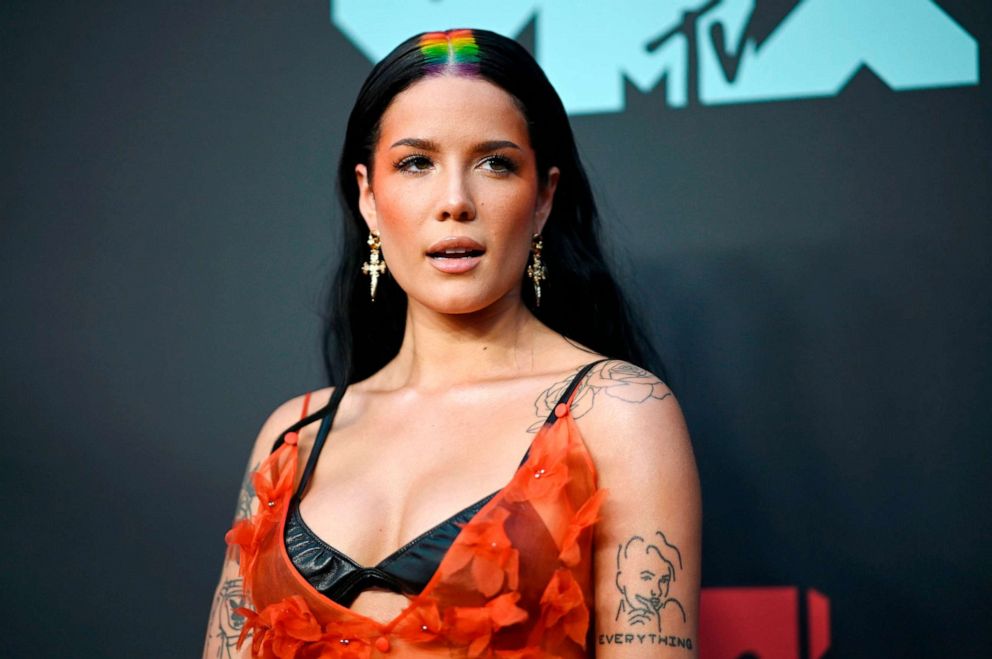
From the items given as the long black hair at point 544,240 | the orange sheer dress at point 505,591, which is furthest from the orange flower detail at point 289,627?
the long black hair at point 544,240

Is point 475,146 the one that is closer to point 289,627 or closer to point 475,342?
point 475,342

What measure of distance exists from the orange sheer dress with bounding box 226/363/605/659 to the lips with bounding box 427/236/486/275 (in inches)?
9.6

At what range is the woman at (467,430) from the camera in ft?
4.58

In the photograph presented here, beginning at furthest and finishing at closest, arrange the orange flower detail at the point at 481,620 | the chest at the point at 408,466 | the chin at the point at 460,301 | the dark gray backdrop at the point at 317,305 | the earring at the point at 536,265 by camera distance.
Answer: the dark gray backdrop at the point at 317,305 → the earring at the point at 536,265 → the chin at the point at 460,301 → the chest at the point at 408,466 → the orange flower detail at the point at 481,620

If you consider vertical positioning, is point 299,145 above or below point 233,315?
above

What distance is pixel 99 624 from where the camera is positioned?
2186mm

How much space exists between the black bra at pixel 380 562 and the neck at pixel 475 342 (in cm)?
16

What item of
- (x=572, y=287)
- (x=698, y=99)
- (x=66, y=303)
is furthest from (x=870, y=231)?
(x=66, y=303)

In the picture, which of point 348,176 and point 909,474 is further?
point 909,474

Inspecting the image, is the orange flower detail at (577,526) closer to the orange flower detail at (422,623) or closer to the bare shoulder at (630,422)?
the bare shoulder at (630,422)

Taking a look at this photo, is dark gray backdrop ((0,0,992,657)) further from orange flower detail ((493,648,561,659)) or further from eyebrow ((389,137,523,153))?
orange flower detail ((493,648,561,659))

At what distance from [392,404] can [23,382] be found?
3.05ft

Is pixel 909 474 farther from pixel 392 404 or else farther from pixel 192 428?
pixel 192 428

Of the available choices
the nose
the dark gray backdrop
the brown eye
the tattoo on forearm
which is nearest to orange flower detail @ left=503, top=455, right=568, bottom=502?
the tattoo on forearm
